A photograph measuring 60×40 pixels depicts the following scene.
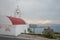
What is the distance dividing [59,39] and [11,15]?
133 inches

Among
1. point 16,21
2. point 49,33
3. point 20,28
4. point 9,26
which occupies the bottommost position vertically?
point 49,33

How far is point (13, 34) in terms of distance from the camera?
813 cm

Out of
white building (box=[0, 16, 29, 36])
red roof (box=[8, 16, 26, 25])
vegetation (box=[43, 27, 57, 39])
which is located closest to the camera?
vegetation (box=[43, 27, 57, 39])

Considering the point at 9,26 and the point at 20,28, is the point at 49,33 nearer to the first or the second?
the point at 20,28

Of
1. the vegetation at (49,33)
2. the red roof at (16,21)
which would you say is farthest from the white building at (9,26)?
the vegetation at (49,33)

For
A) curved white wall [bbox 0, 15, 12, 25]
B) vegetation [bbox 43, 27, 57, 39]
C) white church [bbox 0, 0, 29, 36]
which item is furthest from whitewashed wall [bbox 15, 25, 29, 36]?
vegetation [bbox 43, 27, 57, 39]

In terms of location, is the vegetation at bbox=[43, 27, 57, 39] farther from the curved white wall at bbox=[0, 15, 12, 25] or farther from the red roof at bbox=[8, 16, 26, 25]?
the curved white wall at bbox=[0, 15, 12, 25]

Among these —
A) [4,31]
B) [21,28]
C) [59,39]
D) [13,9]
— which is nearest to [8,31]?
[4,31]

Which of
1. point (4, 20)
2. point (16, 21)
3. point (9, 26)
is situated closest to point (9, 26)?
point (9, 26)

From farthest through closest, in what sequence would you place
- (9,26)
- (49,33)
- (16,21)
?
(16,21) < (9,26) < (49,33)

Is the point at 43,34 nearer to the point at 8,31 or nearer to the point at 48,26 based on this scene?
the point at 48,26

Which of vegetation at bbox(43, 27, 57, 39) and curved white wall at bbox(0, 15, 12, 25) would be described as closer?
vegetation at bbox(43, 27, 57, 39)

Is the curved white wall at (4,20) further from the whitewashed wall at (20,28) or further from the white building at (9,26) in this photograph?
the whitewashed wall at (20,28)

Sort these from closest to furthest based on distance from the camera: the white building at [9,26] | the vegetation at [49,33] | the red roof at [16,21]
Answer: the vegetation at [49,33]
the white building at [9,26]
the red roof at [16,21]
